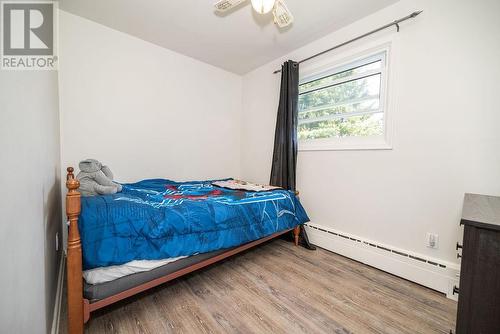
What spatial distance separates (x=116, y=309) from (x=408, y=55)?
3040 mm

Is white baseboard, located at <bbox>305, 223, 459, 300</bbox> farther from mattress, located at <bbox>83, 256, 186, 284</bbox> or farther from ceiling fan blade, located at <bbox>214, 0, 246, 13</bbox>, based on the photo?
ceiling fan blade, located at <bbox>214, 0, 246, 13</bbox>

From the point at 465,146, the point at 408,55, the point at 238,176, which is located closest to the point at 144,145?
the point at 238,176

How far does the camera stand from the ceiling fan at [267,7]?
4.33ft

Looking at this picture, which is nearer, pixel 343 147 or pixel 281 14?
pixel 281 14

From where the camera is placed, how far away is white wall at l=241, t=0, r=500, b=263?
1480 mm

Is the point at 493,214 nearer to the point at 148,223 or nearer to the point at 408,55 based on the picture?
the point at 408,55

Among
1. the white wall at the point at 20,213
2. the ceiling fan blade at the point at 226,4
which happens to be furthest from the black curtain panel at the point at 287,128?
the white wall at the point at 20,213

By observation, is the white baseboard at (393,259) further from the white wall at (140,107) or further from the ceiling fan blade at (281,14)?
the ceiling fan blade at (281,14)

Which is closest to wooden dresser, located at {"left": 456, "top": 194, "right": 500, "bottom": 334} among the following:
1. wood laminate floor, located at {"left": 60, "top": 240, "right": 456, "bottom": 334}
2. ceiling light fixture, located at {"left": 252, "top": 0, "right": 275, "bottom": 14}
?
wood laminate floor, located at {"left": 60, "top": 240, "right": 456, "bottom": 334}

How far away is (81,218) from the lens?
1.10 m

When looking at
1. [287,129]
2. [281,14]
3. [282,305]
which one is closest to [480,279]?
[282,305]

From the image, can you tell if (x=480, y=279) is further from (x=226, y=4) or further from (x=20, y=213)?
(x=226, y=4)

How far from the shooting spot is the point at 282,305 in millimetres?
1437

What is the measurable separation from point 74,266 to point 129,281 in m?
0.30
